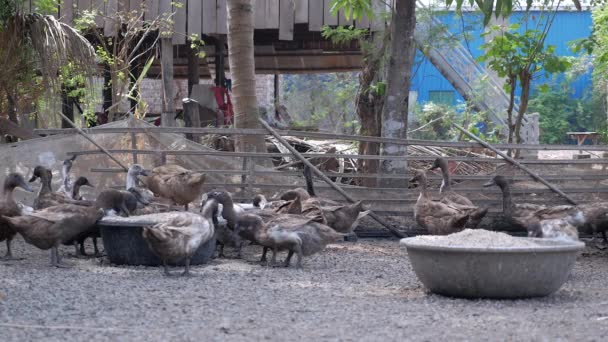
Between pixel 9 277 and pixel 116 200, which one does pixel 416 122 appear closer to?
pixel 116 200

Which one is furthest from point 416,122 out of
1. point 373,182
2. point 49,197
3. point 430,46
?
point 49,197

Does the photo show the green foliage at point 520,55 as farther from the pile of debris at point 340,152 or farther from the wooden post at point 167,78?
the wooden post at point 167,78

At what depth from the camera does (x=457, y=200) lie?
11930 millimetres

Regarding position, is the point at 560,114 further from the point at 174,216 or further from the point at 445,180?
the point at 174,216

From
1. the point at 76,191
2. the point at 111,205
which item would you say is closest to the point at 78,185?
the point at 76,191

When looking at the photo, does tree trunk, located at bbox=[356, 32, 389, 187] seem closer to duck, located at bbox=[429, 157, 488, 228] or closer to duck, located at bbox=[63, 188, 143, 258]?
duck, located at bbox=[429, 157, 488, 228]

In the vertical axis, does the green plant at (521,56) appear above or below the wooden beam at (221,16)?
below

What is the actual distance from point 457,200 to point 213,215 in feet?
12.9

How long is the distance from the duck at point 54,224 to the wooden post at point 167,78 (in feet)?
25.1

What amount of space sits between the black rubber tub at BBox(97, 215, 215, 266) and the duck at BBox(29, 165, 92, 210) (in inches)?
41.2

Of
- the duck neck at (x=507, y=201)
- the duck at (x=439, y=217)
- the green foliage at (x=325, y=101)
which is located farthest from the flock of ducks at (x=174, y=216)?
the green foliage at (x=325, y=101)

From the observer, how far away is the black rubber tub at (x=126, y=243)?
30.1 feet

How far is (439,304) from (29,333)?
3326 millimetres

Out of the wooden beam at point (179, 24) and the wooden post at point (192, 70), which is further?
the wooden post at point (192, 70)
